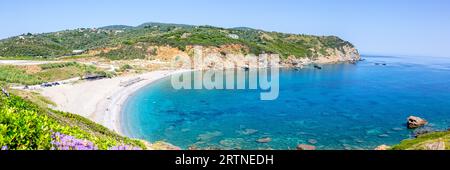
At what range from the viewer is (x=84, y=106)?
48.3 m

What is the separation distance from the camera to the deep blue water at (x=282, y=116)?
37844 millimetres

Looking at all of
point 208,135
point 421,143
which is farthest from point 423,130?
point 208,135

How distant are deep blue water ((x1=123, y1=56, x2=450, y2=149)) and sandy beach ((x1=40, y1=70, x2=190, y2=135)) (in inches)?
74.9

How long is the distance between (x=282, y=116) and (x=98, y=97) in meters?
29.6

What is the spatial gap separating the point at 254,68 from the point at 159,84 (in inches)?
2085

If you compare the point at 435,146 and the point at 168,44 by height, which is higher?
the point at 168,44

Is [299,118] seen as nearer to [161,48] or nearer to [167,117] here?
[167,117]

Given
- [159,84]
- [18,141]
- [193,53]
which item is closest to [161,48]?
[193,53]

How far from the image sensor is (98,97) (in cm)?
5544

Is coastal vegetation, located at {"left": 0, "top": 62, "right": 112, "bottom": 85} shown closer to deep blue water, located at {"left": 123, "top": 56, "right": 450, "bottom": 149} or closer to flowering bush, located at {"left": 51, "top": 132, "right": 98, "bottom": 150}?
deep blue water, located at {"left": 123, "top": 56, "right": 450, "bottom": 149}

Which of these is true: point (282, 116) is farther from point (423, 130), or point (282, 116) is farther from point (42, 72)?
point (42, 72)

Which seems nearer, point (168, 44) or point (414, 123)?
point (414, 123)

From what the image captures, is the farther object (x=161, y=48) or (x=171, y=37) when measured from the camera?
(x=171, y=37)
